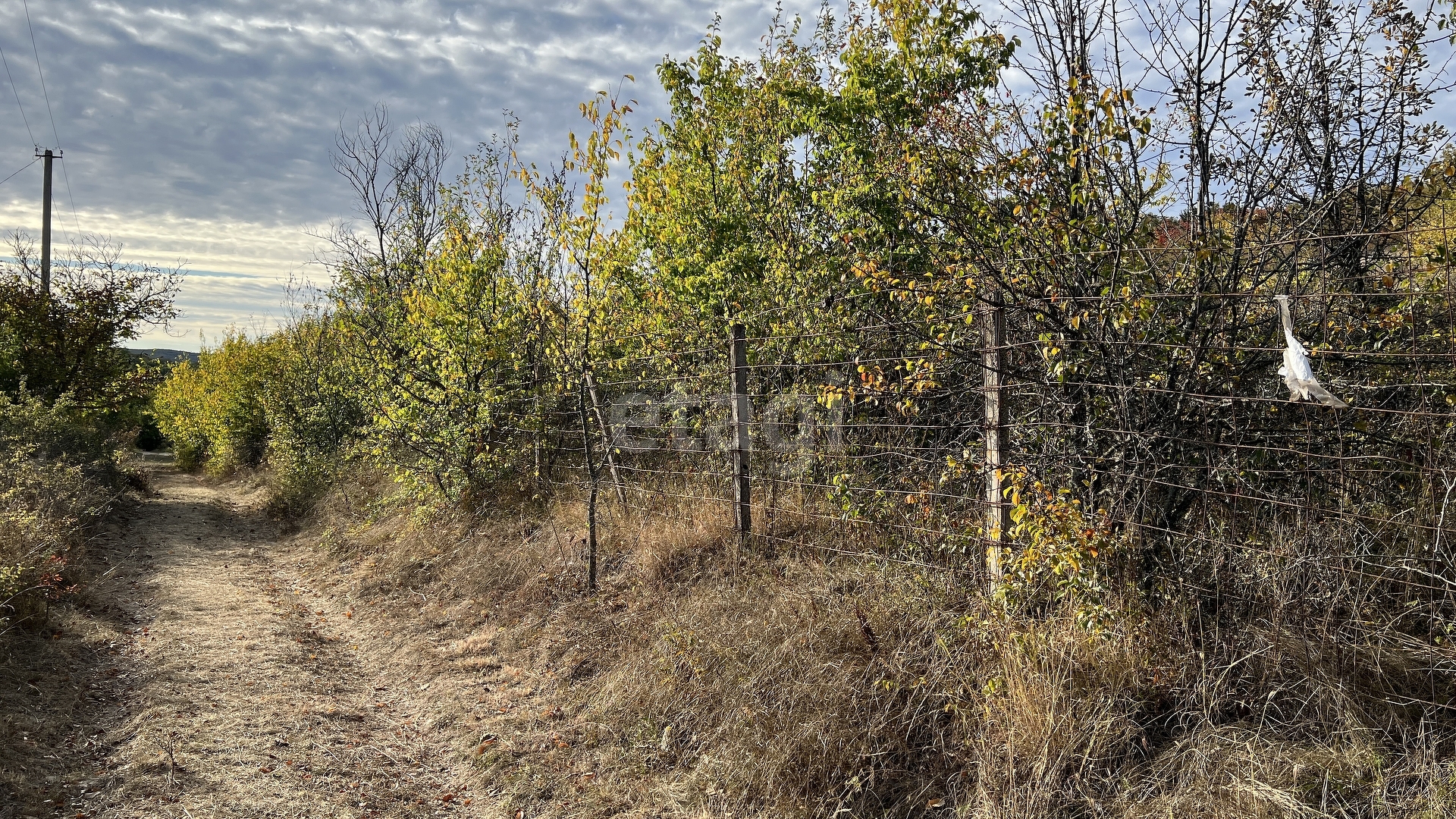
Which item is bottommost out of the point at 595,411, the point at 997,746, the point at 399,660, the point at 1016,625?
the point at 399,660

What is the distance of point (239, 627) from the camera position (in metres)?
7.43

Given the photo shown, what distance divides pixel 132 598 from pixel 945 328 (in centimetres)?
887

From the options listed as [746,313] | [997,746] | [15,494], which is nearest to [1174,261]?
[997,746]

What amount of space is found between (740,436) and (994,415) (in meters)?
2.32

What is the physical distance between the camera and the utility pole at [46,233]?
17.5 meters

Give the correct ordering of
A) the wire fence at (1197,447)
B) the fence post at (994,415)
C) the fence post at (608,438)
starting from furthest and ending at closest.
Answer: the fence post at (608,438) < the fence post at (994,415) < the wire fence at (1197,447)

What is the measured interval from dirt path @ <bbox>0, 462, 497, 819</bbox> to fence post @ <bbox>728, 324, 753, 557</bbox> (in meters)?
2.56

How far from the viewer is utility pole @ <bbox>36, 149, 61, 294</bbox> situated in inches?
688

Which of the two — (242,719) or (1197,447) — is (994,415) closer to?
(1197,447)

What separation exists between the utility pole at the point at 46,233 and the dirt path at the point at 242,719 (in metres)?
12.8

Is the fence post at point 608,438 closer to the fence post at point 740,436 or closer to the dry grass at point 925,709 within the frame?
the fence post at point 740,436

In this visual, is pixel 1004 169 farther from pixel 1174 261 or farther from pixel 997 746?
pixel 997 746

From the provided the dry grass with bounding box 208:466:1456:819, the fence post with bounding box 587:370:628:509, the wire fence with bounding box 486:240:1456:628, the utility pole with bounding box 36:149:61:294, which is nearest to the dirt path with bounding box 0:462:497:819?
the dry grass with bounding box 208:466:1456:819

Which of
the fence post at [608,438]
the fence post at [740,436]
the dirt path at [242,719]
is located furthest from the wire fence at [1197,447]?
the dirt path at [242,719]
